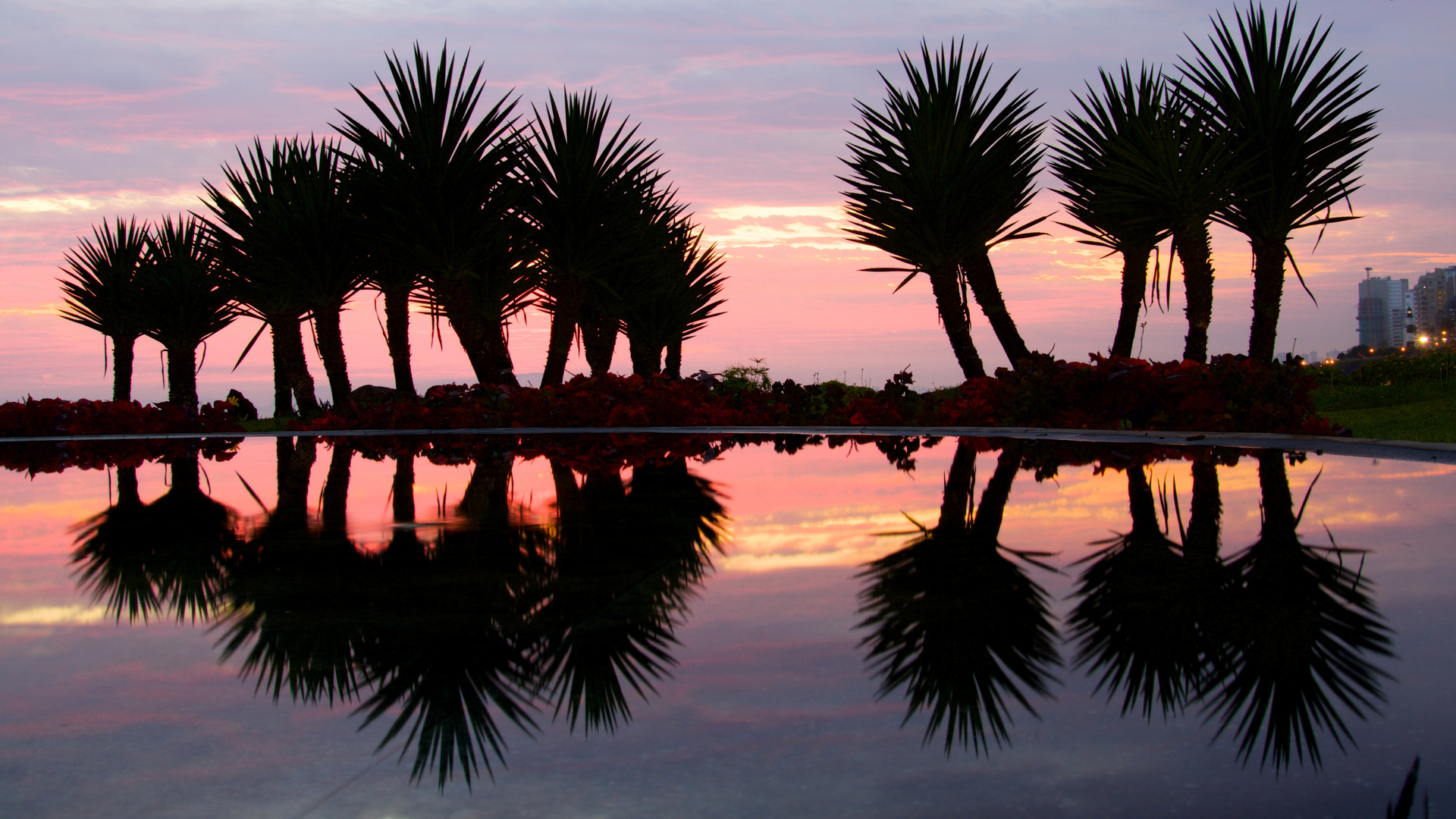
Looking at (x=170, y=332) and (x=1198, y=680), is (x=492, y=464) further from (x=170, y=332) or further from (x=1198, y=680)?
(x=170, y=332)

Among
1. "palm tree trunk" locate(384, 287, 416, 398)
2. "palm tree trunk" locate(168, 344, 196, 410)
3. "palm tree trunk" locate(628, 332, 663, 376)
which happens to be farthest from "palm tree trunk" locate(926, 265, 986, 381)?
"palm tree trunk" locate(168, 344, 196, 410)

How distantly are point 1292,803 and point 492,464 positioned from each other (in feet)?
29.3

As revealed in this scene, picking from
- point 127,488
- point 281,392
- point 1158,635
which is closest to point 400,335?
point 281,392

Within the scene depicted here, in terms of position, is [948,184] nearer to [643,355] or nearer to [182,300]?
[643,355]

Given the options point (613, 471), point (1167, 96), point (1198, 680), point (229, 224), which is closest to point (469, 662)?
point (1198, 680)

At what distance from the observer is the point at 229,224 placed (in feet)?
70.2

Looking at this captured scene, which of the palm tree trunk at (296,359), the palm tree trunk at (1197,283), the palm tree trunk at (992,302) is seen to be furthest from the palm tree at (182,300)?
the palm tree trunk at (1197,283)

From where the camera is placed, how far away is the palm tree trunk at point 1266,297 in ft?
56.4

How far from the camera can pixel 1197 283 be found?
1770 centimetres

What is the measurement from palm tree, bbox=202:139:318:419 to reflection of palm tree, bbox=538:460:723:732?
1448cm

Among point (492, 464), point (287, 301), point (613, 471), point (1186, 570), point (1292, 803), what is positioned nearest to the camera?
point (1292, 803)

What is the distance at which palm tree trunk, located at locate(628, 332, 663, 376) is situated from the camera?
2472cm

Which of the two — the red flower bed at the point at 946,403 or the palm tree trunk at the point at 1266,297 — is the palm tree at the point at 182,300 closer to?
the red flower bed at the point at 946,403

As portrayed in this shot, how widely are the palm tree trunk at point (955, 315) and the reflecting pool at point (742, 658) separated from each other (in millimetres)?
12188
